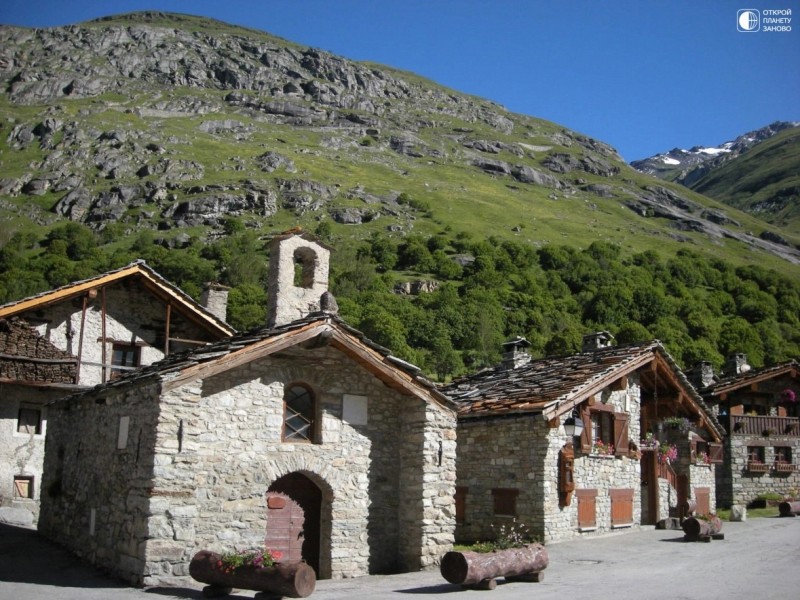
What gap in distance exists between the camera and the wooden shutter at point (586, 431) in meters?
20.6

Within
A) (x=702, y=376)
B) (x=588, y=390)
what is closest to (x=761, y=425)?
(x=702, y=376)

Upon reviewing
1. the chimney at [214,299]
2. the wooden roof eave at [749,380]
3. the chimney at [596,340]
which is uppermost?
the chimney at [214,299]

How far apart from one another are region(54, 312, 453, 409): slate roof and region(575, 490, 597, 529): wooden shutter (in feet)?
23.1

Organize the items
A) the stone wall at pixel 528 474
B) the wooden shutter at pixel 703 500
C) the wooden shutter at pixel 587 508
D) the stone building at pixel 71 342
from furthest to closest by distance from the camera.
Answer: the wooden shutter at pixel 703 500 → the stone building at pixel 71 342 → the wooden shutter at pixel 587 508 → the stone wall at pixel 528 474

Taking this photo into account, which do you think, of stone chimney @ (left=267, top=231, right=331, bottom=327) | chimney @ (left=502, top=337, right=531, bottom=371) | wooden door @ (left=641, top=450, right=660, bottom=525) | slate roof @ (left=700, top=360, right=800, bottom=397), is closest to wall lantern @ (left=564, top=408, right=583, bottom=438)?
wooden door @ (left=641, top=450, right=660, bottom=525)

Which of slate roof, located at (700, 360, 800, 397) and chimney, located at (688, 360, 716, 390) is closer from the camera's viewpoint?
slate roof, located at (700, 360, 800, 397)

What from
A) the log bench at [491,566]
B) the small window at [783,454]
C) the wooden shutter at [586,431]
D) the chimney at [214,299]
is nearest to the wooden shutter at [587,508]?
the wooden shutter at [586,431]

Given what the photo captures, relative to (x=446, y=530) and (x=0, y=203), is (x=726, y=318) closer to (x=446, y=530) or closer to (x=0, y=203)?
(x=446, y=530)

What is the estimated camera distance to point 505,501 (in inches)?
790

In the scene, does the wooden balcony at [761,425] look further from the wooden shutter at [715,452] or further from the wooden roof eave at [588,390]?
the wooden roof eave at [588,390]

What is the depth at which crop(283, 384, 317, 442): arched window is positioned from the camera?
14391mm

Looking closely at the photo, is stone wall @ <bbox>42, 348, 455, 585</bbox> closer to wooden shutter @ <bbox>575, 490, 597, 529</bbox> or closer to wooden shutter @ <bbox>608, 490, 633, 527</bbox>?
wooden shutter @ <bbox>575, 490, 597, 529</bbox>

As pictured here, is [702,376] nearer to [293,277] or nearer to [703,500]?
[703,500]

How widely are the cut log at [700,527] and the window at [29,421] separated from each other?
1983 cm
